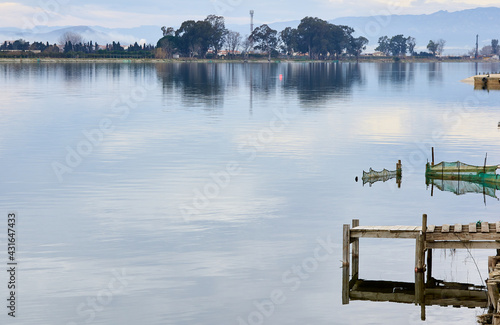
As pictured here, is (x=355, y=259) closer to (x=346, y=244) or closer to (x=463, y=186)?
(x=346, y=244)

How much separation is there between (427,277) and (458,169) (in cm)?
2210

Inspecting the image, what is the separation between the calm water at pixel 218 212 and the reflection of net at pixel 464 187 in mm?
1301

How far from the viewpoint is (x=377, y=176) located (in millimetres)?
52875

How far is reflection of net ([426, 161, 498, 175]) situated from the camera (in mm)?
50312

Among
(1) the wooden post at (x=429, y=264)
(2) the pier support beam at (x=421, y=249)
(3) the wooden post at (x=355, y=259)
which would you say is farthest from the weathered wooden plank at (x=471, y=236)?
(3) the wooden post at (x=355, y=259)

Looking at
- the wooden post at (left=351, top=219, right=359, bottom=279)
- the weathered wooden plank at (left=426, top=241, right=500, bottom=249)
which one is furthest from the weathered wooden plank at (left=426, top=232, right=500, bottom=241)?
the wooden post at (left=351, top=219, right=359, bottom=279)

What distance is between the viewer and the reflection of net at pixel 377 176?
5209 centimetres

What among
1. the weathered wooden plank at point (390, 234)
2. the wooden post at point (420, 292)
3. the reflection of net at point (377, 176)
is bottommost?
the wooden post at point (420, 292)

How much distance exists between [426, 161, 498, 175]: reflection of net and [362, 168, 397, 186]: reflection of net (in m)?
2.60

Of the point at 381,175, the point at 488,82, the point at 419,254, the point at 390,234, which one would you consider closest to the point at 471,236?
the point at 419,254

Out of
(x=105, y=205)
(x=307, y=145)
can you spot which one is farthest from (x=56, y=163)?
Answer: (x=307, y=145)

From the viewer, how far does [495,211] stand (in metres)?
43.0

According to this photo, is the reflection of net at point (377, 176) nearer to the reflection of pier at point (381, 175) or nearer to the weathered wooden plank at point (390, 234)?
the reflection of pier at point (381, 175)

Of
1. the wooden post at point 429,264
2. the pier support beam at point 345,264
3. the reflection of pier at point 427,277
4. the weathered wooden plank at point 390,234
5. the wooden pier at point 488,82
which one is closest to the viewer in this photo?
the reflection of pier at point 427,277
